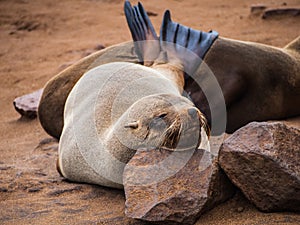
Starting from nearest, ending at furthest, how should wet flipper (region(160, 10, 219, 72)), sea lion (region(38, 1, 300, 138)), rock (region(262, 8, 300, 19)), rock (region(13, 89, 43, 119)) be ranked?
wet flipper (region(160, 10, 219, 72)) < sea lion (region(38, 1, 300, 138)) < rock (region(13, 89, 43, 119)) < rock (region(262, 8, 300, 19))

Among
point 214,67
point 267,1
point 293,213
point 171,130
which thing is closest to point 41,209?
point 171,130

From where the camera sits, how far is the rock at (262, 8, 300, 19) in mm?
7777

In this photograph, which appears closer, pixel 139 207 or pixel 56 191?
pixel 139 207

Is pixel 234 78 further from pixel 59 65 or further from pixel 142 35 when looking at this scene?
pixel 59 65

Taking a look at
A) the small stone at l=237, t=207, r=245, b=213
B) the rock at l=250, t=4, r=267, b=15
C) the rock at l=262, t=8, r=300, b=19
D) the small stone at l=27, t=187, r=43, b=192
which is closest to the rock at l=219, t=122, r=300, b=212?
the small stone at l=237, t=207, r=245, b=213

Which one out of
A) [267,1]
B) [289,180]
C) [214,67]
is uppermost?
[289,180]

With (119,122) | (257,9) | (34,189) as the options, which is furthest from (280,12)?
(34,189)

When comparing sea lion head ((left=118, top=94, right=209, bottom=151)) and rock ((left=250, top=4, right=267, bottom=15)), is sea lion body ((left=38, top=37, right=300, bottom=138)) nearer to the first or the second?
sea lion head ((left=118, top=94, right=209, bottom=151))

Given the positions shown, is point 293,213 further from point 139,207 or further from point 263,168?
point 139,207

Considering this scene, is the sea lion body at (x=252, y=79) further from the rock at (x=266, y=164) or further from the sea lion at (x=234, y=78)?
the rock at (x=266, y=164)

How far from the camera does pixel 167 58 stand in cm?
407

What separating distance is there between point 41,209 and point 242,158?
1059mm

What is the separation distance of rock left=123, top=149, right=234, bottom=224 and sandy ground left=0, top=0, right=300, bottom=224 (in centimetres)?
11

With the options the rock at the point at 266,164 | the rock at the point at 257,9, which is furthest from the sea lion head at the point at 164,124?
the rock at the point at 257,9
